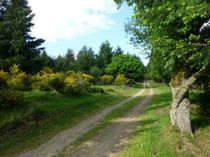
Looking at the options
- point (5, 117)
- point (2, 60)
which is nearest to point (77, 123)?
point (5, 117)

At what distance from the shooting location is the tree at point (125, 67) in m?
95.8

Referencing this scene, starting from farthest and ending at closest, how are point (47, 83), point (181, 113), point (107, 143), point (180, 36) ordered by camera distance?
point (47, 83)
point (181, 113)
point (180, 36)
point (107, 143)

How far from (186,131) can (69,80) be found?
19.8 meters

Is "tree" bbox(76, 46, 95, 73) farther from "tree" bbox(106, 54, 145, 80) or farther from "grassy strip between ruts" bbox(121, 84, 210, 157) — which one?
"grassy strip between ruts" bbox(121, 84, 210, 157)

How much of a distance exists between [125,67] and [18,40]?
57.3m

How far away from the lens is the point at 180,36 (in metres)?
15.7

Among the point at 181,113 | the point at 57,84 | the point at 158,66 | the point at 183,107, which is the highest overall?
the point at 158,66

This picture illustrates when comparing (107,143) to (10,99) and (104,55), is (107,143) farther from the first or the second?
(104,55)

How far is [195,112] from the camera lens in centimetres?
2441

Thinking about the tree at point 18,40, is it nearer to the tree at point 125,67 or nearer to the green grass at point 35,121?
the green grass at point 35,121

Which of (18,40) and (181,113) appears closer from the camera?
(181,113)

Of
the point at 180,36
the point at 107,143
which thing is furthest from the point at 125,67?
the point at 107,143

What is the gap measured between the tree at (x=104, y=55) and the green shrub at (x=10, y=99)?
80.8 m

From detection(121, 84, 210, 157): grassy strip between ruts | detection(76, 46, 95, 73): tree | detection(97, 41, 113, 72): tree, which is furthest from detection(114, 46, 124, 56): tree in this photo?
detection(121, 84, 210, 157): grassy strip between ruts
